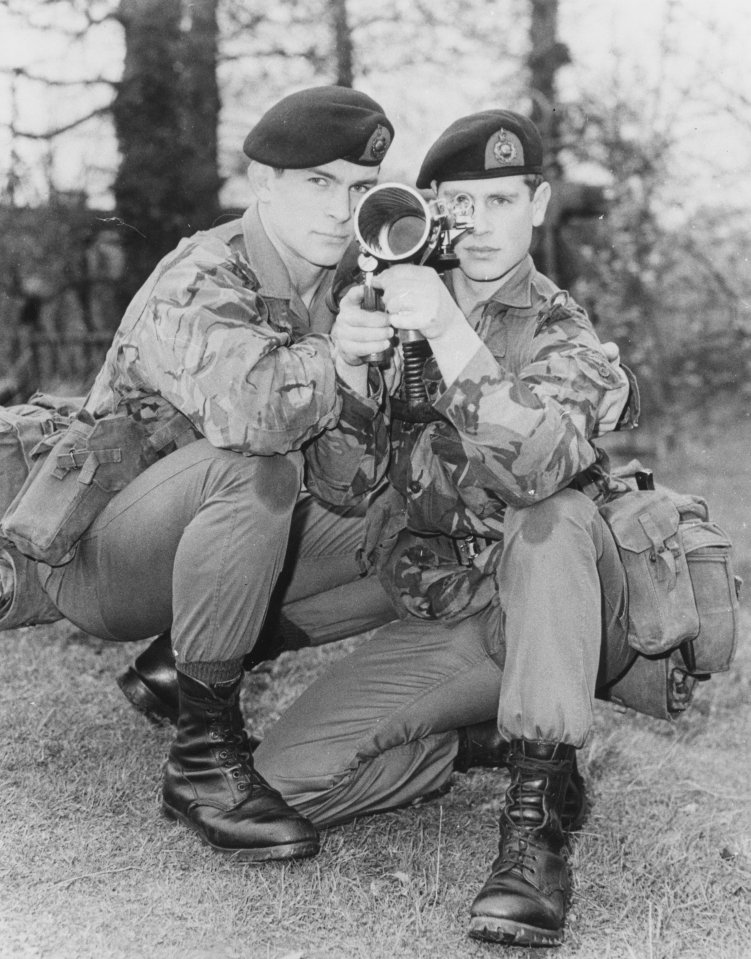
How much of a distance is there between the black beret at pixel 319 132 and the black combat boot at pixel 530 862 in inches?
55.6

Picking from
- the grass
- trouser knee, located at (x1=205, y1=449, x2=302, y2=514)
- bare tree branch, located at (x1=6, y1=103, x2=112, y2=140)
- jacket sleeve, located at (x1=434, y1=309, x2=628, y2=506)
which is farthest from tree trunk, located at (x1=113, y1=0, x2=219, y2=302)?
jacket sleeve, located at (x1=434, y1=309, x2=628, y2=506)

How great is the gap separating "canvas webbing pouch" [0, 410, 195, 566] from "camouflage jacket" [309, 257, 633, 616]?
1.36 ft

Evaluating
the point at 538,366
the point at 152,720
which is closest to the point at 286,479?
the point at 538,366

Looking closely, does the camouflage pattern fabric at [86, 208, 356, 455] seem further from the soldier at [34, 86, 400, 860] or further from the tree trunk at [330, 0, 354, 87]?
the tree trunk at [330, 0, 354, 87]

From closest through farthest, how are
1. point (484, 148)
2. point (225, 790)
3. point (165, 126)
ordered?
point (225, 790), point (484, 148), point (165, 126)

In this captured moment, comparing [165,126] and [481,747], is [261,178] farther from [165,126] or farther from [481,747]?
[165,126]

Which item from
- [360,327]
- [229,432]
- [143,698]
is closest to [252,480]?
[229,432]

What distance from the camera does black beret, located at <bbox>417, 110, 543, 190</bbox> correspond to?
2680mm

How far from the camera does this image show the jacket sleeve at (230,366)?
236 cm

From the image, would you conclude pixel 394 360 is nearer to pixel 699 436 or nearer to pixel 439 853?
pixel 439 853

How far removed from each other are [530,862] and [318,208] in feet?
5.12

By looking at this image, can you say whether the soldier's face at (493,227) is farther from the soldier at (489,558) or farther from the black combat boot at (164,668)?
the black combat boot at (164,668)

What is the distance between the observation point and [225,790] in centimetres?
246

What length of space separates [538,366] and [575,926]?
1176 millimetres
